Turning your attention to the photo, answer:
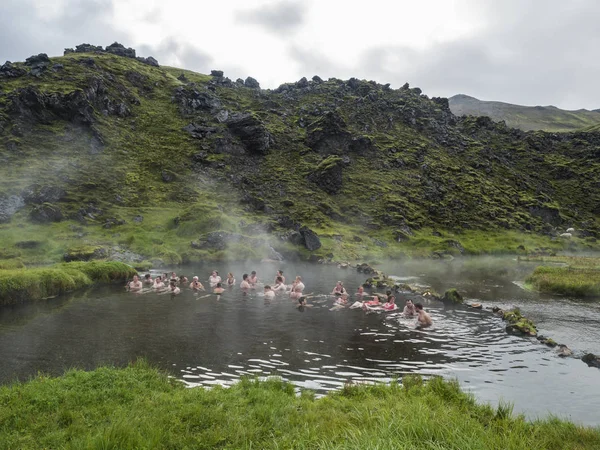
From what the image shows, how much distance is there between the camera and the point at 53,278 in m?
33.5

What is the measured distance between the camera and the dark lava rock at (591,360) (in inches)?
763

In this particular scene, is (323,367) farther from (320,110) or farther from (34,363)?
(320,110)

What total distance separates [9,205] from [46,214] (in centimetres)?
605

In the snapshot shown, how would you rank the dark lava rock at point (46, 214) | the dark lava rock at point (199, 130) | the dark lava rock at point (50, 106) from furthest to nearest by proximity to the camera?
1. the dark lava rock at point (199, 130)
2. the dark lava rock at point (50, 106)
3. the dark lava rock at point (46, 214)

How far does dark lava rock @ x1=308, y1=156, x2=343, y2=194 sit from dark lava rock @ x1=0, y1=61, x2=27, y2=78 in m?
103

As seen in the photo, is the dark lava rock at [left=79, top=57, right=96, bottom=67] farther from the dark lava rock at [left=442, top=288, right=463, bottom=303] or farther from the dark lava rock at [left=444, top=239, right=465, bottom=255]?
the dark lava rock at [left=442, top=288, right=463, bottom=303]

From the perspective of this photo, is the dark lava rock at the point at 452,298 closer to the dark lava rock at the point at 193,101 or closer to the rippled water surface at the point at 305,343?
the rippled water surface at the point at 305,343

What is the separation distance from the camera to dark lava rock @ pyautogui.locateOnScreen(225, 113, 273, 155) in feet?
459

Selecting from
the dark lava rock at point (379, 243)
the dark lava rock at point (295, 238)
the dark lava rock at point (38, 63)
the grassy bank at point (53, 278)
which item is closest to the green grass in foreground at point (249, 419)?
the grassy bank at point (53, 278)

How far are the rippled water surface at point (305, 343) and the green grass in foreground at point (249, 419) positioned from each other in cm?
312

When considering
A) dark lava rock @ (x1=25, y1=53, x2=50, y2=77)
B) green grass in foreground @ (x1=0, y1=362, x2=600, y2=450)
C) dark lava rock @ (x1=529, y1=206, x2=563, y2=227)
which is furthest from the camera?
dark lava rock @ (x1=529, y1=206, x2=563, y2=227)

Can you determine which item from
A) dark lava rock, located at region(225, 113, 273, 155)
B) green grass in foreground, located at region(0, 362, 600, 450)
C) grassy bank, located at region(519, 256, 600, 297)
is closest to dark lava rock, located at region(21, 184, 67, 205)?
dark lava rock, located at region(225, 113, 273, 155)

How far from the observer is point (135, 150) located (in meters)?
119

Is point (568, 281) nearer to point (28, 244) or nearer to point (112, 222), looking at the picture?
point (28, 244)
